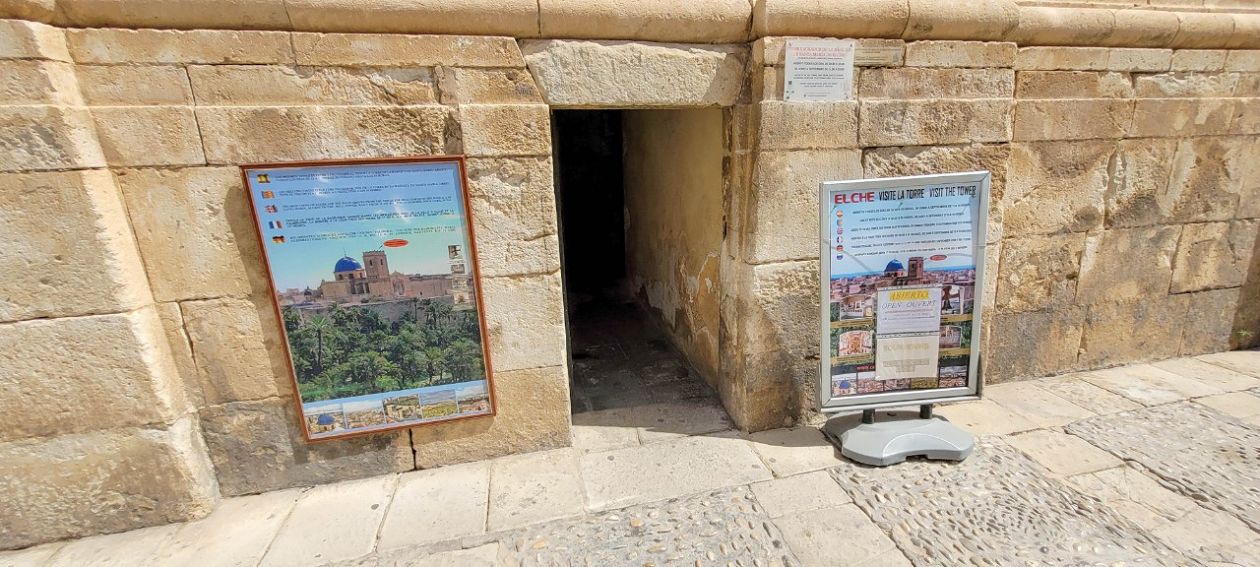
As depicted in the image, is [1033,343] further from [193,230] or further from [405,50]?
[193,230]

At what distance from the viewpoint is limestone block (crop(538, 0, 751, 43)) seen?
2498 mm

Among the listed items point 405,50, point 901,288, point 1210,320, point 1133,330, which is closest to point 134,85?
point 405,50

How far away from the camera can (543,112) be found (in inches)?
103

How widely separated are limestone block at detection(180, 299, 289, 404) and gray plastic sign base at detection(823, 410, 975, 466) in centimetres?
314

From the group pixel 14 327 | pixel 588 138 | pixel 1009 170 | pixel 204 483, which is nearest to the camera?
pixel 14 327

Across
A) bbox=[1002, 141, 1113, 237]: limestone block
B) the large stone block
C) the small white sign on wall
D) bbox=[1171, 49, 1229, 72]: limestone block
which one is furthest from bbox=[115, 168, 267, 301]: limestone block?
bbox=[1171, 49, 1229, 72]: limestone block

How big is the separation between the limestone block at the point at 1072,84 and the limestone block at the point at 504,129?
315 centimetres

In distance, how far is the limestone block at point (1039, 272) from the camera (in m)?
3.58

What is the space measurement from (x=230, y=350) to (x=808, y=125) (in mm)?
3289

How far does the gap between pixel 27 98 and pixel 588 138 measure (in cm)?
495

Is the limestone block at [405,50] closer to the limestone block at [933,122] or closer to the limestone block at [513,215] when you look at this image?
the limestone block at [513,215]

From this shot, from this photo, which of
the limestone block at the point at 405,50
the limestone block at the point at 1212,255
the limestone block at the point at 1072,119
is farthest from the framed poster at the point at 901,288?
the limestone block at the point at 1212,255

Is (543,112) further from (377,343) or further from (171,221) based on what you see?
(171,221)

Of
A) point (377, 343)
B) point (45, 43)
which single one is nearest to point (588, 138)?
point (377, 343)
